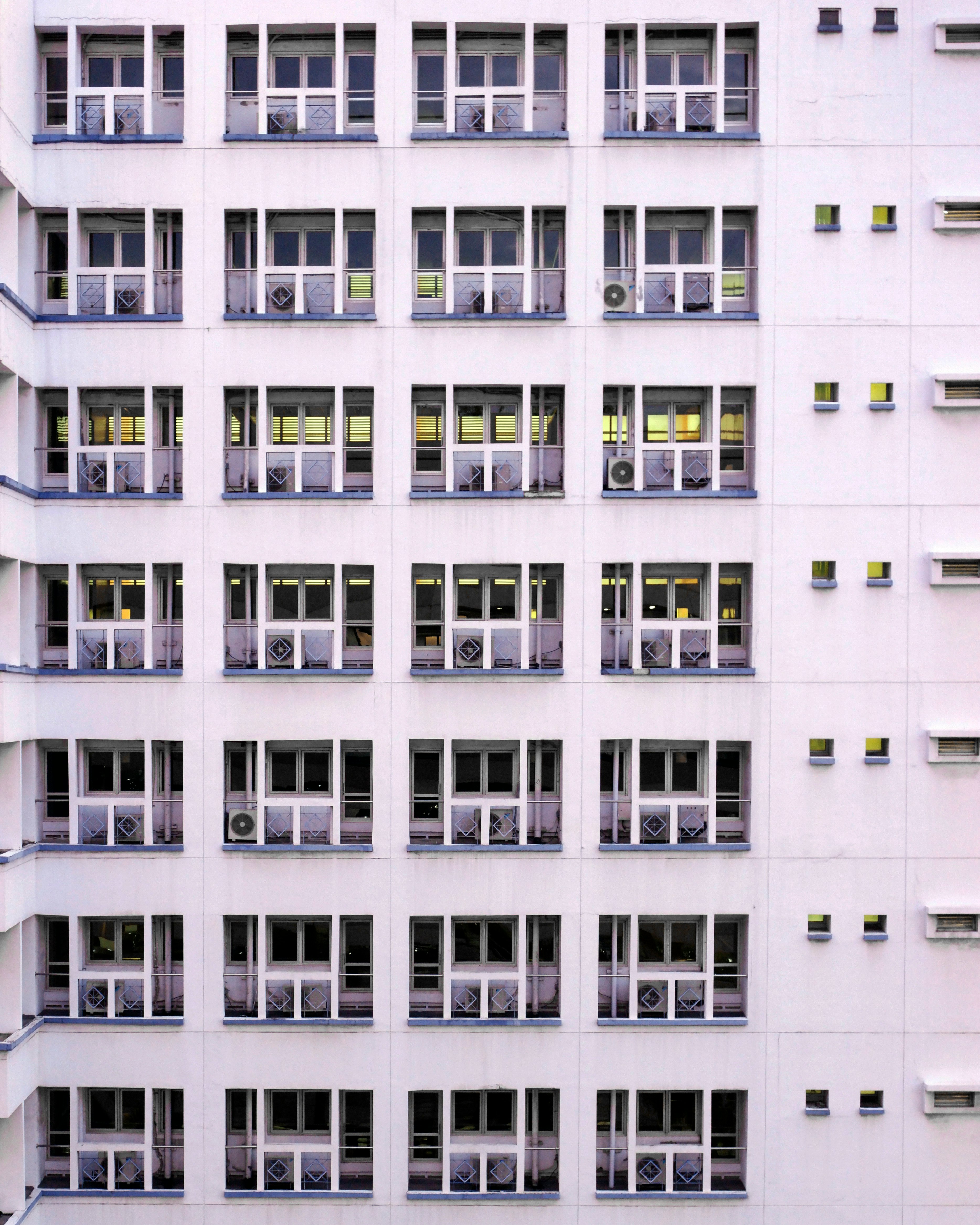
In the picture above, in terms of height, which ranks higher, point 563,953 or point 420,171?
point 420,171

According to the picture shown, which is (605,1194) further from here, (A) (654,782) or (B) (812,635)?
(B) (812,635)

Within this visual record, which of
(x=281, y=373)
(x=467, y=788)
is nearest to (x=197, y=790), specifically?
(x=467, y=788)

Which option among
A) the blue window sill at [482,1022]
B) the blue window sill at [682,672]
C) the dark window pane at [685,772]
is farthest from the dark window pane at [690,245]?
the blue window sill at [482,1022]

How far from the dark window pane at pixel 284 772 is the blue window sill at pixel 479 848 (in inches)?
84.4

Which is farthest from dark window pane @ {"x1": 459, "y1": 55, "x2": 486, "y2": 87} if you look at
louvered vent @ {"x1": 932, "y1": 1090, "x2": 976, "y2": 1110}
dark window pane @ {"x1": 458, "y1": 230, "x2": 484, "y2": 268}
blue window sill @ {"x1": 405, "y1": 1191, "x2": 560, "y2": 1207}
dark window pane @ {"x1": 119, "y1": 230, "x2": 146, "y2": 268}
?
louvered vent @ {"x1": 932, "y1": 1090, "x2": 976, "y2": 1110}

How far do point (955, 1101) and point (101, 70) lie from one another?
2108 centimetres

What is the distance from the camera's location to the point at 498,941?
48.2 feet

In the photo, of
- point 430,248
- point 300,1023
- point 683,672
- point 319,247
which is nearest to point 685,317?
point 430,248

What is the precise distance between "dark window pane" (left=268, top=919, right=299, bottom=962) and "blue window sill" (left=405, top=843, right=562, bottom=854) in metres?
2.39

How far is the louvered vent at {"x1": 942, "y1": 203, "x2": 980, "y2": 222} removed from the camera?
46.2 feet

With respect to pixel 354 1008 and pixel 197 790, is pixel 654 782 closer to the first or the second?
pixel 354 1008

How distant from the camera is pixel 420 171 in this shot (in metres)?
14.1

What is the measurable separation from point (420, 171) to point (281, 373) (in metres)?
3.74

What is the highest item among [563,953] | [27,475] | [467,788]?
[27,475]
